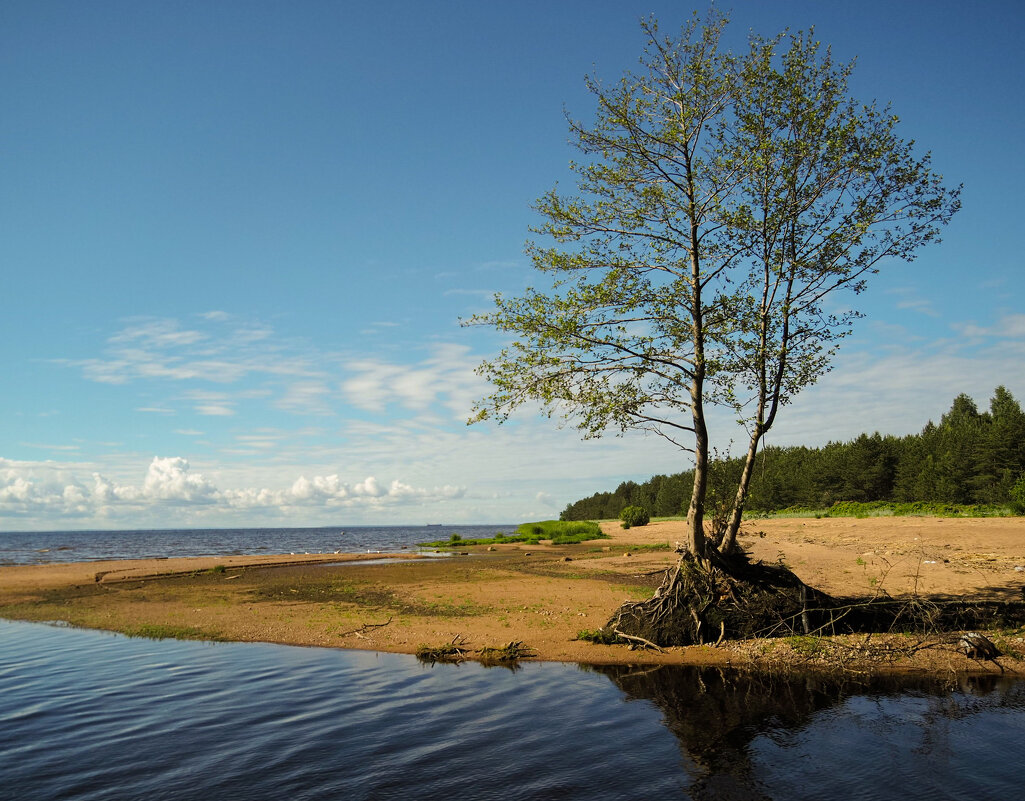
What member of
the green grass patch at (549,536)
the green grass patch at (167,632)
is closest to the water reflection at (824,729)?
the green grass patch at (167,632)

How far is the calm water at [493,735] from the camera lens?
28.8 feet

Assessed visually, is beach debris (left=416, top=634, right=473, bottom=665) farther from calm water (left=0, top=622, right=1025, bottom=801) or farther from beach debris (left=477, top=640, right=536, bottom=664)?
calm water (left=0, top=622, right=1025, bottom=801)

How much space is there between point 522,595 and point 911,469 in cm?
8697

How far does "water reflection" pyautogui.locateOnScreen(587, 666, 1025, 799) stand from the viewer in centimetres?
867

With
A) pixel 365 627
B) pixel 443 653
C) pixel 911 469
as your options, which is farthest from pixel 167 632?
pixel 911 469

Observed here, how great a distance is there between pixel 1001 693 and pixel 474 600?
17.2 meters

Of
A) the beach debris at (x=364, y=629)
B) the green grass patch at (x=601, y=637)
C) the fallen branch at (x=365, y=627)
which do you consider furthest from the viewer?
the fallen branch at (x=365, y=627)

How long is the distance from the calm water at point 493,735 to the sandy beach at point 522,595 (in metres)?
1.52

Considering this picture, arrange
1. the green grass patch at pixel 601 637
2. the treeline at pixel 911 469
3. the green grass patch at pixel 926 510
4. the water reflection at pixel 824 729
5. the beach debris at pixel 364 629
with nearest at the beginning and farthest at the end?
the water reflection at pixel 824 729 < the green grass patch at pixel 601 637 < the beach debris at pixel 364 629 < the green grass patch at pixel 926 510 < the treeline at pixel 911 469

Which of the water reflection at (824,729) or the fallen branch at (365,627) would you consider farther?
the fallen branch at (365,627)

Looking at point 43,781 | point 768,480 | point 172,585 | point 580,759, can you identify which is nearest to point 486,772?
point 580,759

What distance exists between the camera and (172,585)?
110ft

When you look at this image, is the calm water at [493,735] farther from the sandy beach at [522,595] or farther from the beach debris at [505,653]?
the sandy beach at [522,595]

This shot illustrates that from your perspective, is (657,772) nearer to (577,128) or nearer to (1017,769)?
(1017,769)
